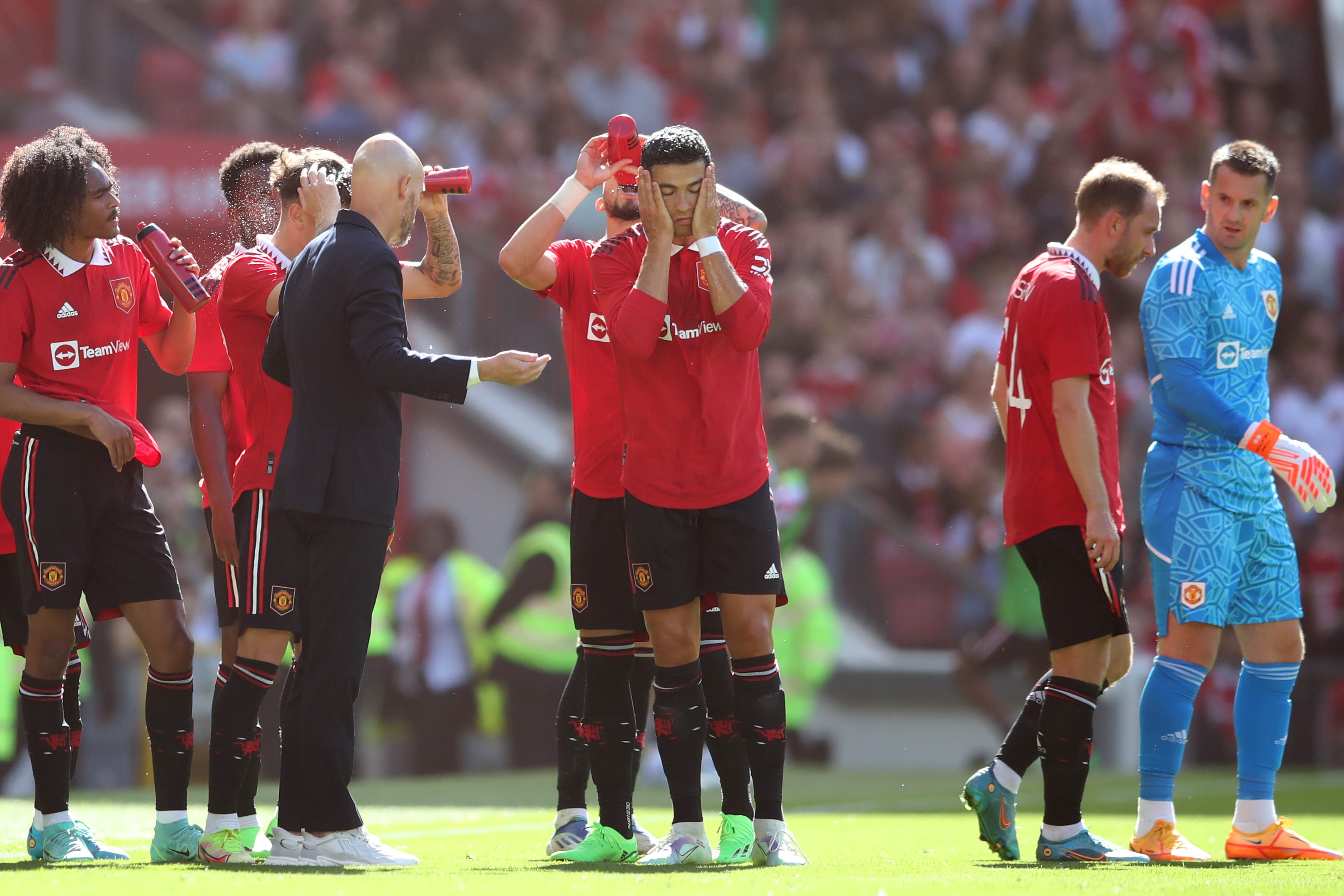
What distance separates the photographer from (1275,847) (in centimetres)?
539

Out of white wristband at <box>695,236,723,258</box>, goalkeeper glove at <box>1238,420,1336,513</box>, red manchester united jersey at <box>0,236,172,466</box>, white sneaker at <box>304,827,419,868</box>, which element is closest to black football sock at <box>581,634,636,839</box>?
white sneaker at <box>304,827,419,868</box>

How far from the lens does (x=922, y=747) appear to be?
1201cm

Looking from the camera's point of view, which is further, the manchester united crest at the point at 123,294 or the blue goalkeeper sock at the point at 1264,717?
the blue goalkeeper sock at the point at 1264,717

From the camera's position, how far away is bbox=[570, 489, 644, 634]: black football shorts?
209 inches

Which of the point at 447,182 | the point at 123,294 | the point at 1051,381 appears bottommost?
the point at 1051,381

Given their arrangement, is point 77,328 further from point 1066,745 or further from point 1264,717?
point 1264,717

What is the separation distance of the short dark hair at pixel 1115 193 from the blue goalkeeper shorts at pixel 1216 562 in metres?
0.88

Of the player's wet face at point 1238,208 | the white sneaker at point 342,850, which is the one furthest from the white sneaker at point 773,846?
the player's wet face at point 1238,208

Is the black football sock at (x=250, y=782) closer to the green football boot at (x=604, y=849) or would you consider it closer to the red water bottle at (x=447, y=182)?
the green football boot at (x=604, y=849)

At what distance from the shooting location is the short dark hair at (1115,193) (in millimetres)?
5367

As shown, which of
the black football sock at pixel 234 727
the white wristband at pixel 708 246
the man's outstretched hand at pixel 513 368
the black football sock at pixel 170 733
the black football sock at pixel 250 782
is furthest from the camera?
the black football sock at pixel 170 733

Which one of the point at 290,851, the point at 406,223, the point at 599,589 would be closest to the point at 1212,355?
the point at 599,589

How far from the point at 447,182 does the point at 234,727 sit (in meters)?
1.78

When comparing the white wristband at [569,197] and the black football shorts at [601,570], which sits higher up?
the white wristband at [569,197]
